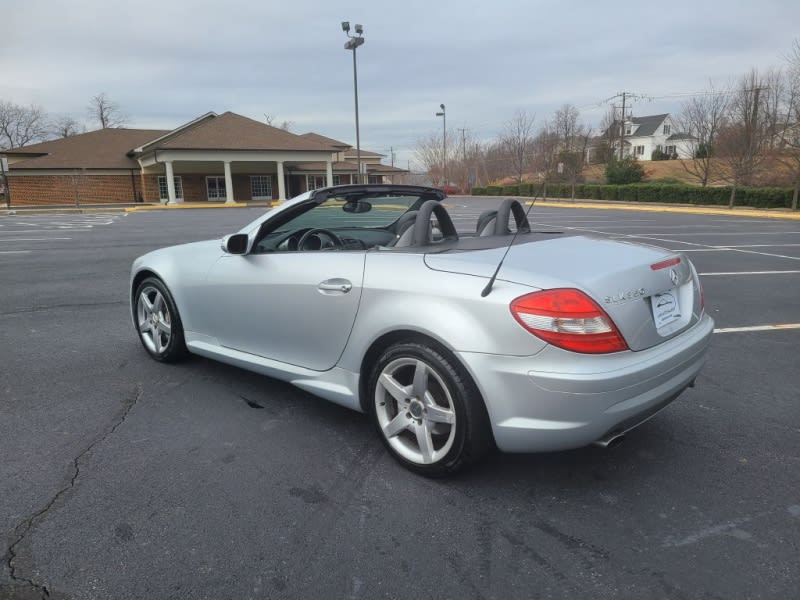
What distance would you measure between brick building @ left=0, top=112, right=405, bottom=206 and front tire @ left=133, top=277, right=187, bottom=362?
34.3m

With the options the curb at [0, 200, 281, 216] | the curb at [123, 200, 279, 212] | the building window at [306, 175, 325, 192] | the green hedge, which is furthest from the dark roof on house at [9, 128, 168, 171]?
the green hedge

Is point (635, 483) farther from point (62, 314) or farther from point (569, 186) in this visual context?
point (569, 186)

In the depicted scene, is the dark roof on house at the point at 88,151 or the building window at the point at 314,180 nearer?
the dark roof on house at the point at 88,151

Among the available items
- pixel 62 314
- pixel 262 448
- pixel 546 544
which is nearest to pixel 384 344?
pixel 262 448

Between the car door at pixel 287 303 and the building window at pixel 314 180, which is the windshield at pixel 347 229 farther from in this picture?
the building window at pixel 314 180

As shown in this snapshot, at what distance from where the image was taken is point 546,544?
2.35m

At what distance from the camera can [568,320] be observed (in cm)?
243

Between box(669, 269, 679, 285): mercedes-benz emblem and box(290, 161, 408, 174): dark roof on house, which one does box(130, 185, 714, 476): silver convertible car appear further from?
box(290, 161, 408, 174): dark roof on house

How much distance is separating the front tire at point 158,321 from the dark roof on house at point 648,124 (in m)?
90.8

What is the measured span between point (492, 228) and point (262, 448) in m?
2.05

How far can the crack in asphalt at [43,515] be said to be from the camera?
212 cm

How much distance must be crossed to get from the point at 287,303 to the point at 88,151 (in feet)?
156

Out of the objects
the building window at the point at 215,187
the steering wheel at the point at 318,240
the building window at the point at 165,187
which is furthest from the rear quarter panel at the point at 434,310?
the building window at the point at 215,187

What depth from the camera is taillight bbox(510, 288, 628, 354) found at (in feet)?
7.96
